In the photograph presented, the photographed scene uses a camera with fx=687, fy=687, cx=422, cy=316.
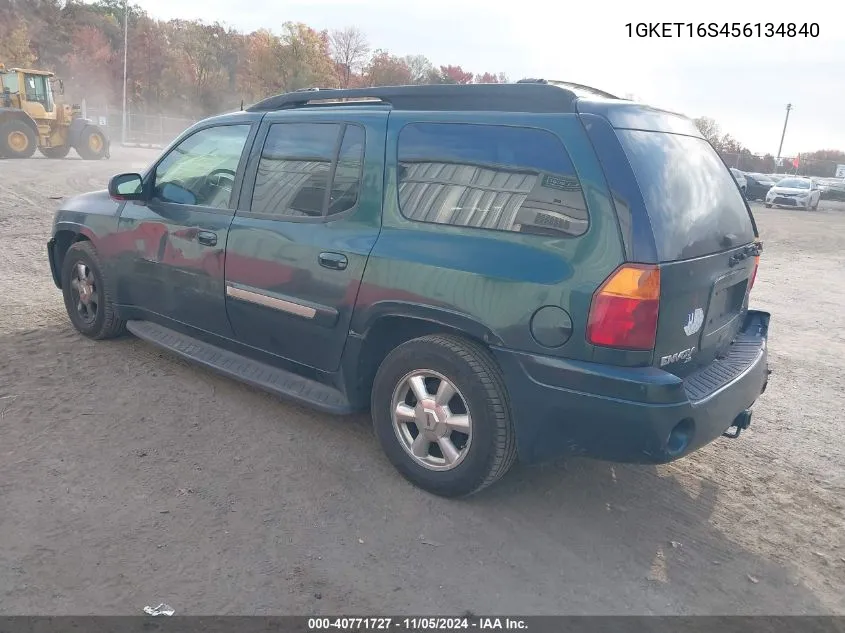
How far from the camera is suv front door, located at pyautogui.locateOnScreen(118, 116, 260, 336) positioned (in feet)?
13.8

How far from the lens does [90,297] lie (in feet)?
17.0

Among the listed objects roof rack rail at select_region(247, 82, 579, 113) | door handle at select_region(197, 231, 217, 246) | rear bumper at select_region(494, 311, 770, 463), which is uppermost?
roof rack rail at select_region(247, 82, 579, 113)

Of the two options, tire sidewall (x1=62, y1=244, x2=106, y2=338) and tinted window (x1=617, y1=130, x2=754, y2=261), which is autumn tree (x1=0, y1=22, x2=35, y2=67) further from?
tinted window (x1=617, y1=130, x2=754, y2=261)

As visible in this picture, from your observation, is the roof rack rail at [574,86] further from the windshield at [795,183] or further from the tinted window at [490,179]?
the windshield at [795,183]

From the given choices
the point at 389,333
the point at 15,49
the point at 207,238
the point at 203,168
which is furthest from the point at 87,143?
the point at 15,49

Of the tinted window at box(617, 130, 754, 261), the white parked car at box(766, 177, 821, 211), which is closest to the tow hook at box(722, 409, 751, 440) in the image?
the tinted window at box(617, 130, 754, 261)

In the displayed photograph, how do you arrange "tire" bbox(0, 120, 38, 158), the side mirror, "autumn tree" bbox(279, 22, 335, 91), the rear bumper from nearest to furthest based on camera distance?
the rear bumper, the side mirror, "tire" bbox(0, 120, 38, 158), "autumn tree" bbox(279, 22, 335, 91)

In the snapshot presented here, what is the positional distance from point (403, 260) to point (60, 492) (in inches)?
76.7

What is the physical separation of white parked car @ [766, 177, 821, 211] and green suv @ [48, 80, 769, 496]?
2697 cm

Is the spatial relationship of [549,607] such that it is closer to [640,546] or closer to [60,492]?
[640,546]

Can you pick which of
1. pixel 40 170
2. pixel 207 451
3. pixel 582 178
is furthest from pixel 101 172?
pixel 582 178

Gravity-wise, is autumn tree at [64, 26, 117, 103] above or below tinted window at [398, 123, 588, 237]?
above

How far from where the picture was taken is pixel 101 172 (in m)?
19.4
